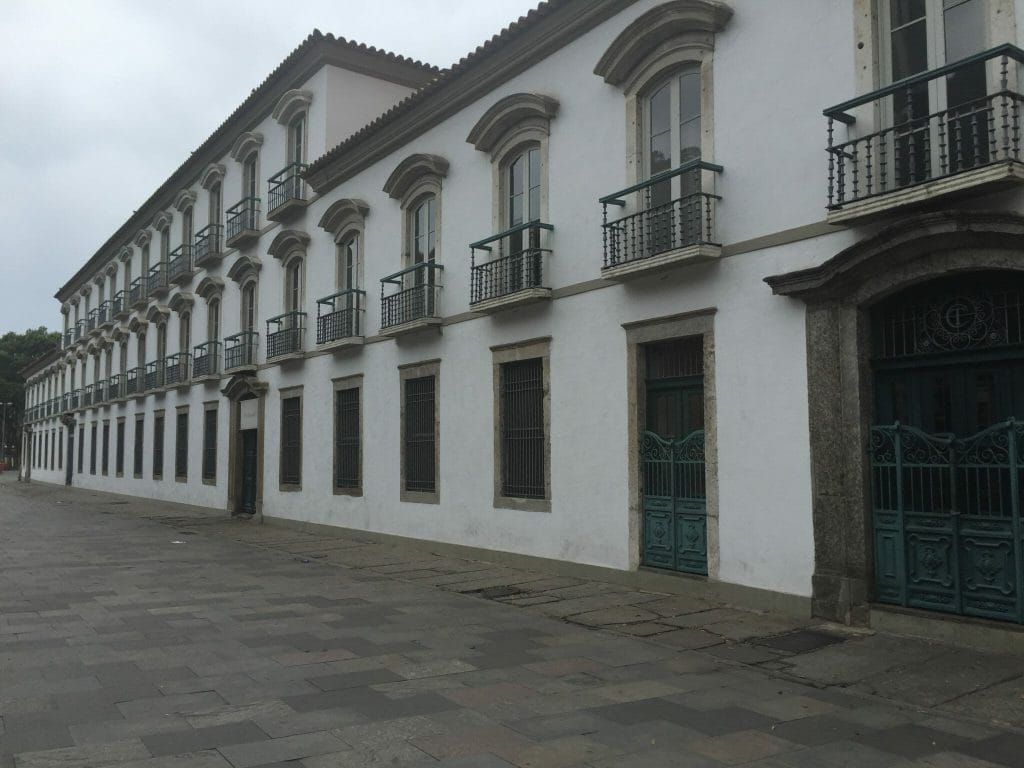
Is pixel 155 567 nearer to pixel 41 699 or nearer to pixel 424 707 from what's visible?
pixel 41 699

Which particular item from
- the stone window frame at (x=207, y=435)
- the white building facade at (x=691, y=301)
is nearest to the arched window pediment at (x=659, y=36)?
the white building facade at (x=691, y=301)

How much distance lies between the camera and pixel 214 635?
788cm

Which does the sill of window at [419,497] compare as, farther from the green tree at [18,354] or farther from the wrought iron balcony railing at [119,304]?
the green tree at [18,354]

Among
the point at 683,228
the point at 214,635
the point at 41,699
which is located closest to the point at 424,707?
the point at 41,699

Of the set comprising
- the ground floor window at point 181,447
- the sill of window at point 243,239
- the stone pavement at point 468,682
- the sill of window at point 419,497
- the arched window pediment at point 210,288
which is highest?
the sill of window at point 243,239

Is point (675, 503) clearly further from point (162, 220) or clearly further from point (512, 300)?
point (162, 220)

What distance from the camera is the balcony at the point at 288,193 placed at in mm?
18859

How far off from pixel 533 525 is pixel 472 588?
5.32 feet

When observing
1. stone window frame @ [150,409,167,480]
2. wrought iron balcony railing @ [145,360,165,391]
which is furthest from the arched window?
stone window frame @ [150,409,167,480]

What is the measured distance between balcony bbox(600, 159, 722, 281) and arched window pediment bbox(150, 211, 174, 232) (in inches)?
868

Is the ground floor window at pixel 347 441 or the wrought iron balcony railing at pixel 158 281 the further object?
the wrought iron balcony railing at pixel 158 281

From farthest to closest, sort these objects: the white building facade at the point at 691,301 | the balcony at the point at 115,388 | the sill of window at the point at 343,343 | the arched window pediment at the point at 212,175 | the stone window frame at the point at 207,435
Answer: the balcony at the point at 115,388
the arched window pediment at the point at 212,175
the stone window frame at the point at 207,435
the sill of window at the point at 343,343
the white building facade at the point at 691,301

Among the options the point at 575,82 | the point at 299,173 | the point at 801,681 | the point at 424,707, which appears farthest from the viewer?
the point at 299,173

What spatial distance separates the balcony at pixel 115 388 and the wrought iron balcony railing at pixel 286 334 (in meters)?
14.5
